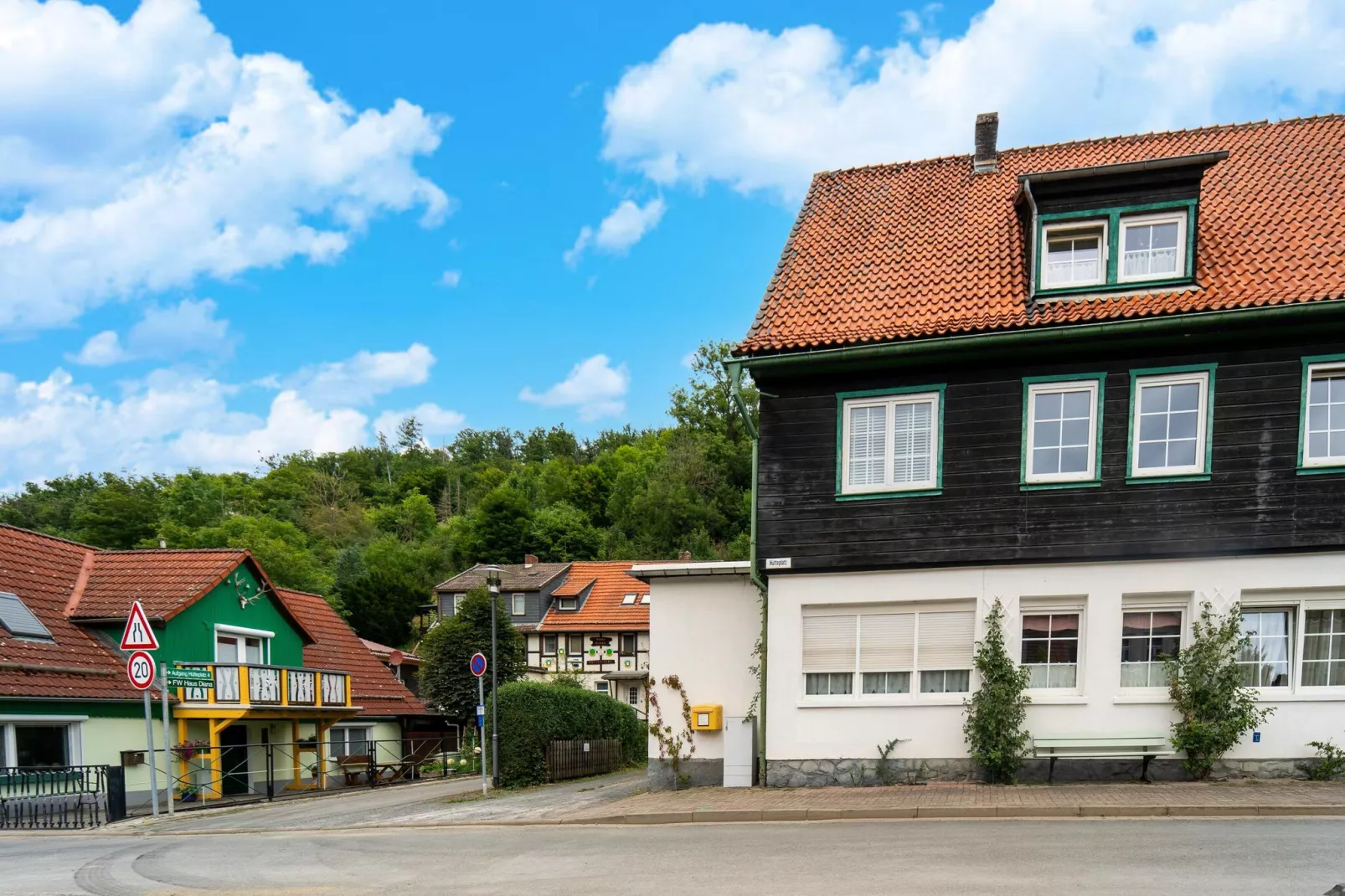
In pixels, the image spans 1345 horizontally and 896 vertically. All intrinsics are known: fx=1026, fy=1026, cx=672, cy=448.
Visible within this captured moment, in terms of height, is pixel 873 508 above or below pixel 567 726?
above

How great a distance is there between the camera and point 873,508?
15156mm

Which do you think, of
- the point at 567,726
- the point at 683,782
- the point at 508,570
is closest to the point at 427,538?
the point at 508,570

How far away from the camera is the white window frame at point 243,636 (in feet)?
87.0

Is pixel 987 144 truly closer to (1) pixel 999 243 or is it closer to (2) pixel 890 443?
(1) pixel 999 243

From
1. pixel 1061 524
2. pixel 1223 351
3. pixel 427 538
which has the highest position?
pixel 1223 351

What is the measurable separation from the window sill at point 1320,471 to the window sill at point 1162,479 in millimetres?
1185

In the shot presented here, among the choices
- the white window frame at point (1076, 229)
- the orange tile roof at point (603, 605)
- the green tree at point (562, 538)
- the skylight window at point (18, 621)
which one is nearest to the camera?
the white window frame at point (1076, 229)

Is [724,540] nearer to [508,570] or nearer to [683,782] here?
[508,570]

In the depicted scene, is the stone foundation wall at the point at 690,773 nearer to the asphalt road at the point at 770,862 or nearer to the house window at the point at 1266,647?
the asphalt road at the point at 770,862

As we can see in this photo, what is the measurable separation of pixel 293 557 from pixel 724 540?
27.8 metres

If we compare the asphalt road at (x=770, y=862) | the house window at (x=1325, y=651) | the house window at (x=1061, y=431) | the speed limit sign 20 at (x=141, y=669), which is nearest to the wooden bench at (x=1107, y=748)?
the house window at (x=1325, y=651)

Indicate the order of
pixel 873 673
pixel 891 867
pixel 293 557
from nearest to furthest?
pixel 891 867 < pixel 873 673 < pixel 293 557

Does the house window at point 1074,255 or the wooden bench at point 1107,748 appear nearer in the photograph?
the wooden bench at point 1107,748

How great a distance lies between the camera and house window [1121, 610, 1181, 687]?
1425 centimetres
